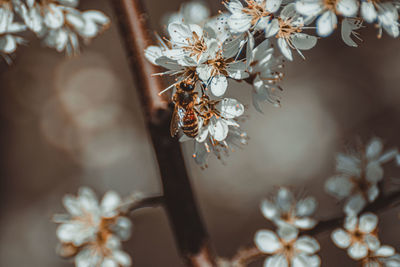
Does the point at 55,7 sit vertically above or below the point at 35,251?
above

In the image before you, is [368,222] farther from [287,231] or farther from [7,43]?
[7,43]

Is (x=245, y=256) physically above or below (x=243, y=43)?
below

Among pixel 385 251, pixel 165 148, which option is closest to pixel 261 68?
pixel 165 148

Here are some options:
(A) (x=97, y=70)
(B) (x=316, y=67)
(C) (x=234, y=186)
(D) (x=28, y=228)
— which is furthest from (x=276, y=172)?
(D) (x=28, y=228)

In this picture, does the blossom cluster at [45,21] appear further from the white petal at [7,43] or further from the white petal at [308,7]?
the white petal at [308,7]

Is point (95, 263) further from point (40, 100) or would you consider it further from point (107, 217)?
point (40, 100)

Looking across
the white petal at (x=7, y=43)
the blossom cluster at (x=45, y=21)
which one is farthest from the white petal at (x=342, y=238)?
the white petal at (x=7, y=43)
